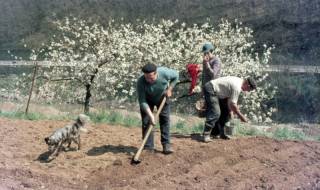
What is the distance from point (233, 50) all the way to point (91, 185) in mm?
13573

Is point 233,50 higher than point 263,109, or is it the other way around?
point 233,50

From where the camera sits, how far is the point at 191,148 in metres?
8.79

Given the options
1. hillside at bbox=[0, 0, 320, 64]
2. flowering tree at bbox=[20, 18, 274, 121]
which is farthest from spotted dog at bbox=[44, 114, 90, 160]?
hillside at bbox=[0, 0, 320, 64]

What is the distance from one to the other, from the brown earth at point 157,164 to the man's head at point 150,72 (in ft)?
3.73

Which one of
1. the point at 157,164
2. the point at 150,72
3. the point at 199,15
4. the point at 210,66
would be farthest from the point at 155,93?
the point at 199,15

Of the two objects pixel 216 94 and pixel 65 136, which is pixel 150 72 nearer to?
pixel 65 136

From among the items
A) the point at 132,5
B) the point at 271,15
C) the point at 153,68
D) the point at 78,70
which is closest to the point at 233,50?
the point at 78,70

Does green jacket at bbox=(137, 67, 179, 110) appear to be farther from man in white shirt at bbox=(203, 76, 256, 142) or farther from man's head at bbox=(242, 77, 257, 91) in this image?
man's head at bbox=(242, 77, 257, 91)

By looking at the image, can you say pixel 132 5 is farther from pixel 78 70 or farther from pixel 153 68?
pixel 153 68

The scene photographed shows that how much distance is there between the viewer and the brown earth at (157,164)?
7.26 m

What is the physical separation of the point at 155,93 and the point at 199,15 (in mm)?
30549

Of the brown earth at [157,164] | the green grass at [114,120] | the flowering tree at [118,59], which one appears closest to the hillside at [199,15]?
the flowering tree at [118,59]

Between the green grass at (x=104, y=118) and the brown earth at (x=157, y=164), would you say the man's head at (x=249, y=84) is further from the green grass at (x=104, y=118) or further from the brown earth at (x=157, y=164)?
the green grass at (x=104, y=118)

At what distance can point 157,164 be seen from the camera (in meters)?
7.92
